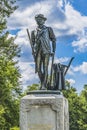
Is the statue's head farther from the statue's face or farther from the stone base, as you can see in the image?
the stone base

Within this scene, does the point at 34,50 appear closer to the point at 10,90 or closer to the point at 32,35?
the point at 32,35

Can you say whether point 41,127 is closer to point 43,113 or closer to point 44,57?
point 43,113

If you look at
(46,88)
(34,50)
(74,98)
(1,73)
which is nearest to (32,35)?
(34,50)

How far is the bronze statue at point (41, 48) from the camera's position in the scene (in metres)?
16.5

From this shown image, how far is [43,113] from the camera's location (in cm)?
1560

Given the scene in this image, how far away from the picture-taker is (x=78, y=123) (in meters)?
62.3

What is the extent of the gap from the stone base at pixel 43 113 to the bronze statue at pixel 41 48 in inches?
37.3

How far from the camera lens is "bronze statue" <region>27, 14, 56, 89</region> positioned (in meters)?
16.5

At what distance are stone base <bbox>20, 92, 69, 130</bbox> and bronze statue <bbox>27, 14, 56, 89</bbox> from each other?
3.11 ft

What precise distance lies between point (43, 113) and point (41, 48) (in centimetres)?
Result: 209

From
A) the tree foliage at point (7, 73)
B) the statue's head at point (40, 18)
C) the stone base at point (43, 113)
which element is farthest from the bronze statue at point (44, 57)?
the tree foliage at point (7, 73)

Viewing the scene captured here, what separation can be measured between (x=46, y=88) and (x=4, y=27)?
21272 millimetres

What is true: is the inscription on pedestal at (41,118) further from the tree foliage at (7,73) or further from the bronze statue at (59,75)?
the tree foliage at (7,73)

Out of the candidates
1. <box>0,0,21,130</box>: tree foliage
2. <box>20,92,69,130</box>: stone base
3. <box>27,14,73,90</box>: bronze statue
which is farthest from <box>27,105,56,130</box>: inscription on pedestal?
<box>0,0,21,130</box>: tree foliage
